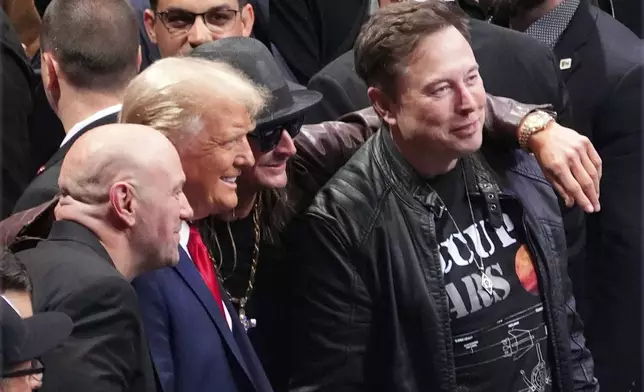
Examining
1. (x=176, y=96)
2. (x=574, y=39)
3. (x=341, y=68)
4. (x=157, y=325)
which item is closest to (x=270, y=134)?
(x=176, y=96)

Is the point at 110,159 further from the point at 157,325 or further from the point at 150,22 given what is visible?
the point at 150,22

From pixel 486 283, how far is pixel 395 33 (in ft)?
1.77

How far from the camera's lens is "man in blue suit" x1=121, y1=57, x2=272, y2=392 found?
170 cm

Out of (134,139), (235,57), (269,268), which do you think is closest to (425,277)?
(269,268)

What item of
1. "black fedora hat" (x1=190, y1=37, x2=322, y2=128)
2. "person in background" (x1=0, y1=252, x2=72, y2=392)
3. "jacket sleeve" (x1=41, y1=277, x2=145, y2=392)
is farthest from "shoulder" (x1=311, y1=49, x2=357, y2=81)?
"person in background" (x1=0, y1=252, x2=72, y2=392)

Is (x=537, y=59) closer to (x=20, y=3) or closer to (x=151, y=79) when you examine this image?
(x=151, y=79)

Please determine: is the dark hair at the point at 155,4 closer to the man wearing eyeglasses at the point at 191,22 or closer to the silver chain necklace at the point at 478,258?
the man wearing eyeglasses at the point at 191,22

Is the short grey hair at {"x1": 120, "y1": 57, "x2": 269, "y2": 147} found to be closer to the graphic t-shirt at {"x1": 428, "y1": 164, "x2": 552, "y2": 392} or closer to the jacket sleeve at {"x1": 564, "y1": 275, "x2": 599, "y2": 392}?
the graphic t-shirt at {"x1": 428, "y1": 164, "x2": 552, "y2": 392}

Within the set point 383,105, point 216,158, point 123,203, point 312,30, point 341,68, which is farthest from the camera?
point 312,30

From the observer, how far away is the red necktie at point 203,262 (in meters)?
1.85

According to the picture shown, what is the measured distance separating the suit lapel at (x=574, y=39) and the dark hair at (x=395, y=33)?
2.23ft

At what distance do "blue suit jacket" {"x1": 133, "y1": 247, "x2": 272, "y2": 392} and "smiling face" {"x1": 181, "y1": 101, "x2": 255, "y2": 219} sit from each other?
0.11 meters

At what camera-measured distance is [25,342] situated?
4.19 ft

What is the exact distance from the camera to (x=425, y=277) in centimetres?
210
